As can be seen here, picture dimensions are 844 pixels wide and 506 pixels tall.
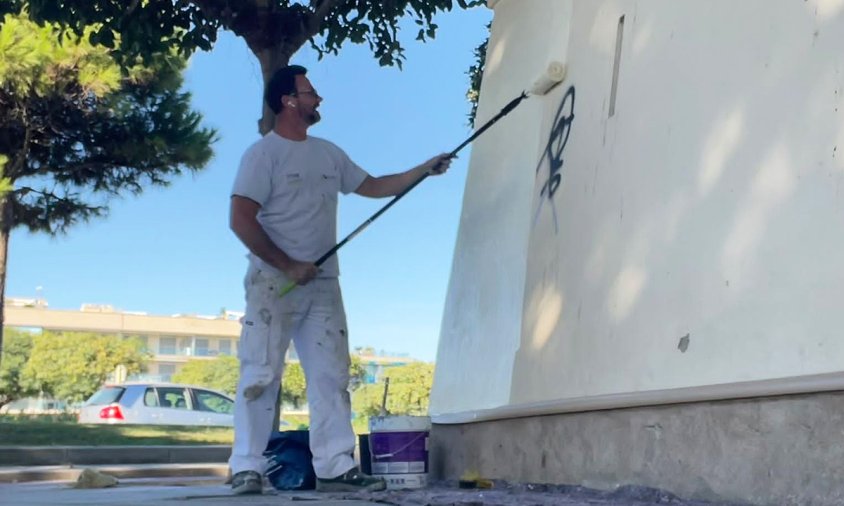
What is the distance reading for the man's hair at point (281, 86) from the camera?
5016mm

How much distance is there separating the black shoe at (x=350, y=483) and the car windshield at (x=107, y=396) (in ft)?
51.1

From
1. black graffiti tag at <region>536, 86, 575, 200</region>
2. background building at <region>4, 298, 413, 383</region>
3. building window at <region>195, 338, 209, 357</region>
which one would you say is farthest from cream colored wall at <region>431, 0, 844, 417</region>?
building window at <region>195, 338, 209, 357</region>

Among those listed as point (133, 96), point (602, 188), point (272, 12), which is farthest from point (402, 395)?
point (602, 188)

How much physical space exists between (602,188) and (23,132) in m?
12.9

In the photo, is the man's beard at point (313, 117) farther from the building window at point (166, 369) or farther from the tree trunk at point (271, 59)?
the building window at point (166, 369)

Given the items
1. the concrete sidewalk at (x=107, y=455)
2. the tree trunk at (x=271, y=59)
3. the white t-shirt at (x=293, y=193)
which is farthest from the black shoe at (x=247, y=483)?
A: the concrete sidewalk at (x=107, y=455)

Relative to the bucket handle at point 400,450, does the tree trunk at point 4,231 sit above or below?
above

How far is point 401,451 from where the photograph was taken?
4973 mm

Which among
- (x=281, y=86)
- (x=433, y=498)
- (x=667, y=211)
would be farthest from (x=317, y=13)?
(x=433, y=498)

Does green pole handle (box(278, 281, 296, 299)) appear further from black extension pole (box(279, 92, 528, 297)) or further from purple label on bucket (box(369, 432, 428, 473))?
purple label on bucket (box(369, 432, 428, 473))

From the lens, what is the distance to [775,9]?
137 inches

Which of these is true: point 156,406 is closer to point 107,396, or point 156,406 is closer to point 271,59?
point 107,396

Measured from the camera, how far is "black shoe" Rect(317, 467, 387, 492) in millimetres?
4828

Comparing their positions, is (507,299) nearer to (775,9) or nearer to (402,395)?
(775,9)
